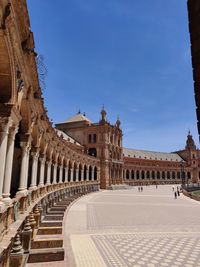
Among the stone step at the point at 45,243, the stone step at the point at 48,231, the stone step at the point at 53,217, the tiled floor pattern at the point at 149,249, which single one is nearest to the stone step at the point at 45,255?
the stone step at the point at 45,243

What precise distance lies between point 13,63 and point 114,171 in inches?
2432

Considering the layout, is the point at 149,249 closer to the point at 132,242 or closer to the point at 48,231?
the point at 132,242

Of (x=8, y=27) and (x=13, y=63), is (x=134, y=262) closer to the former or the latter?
(x=13, y=63)

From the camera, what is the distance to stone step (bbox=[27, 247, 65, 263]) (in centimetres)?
759

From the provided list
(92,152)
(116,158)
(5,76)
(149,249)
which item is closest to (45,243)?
(149,249)

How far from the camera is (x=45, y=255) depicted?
25.4 ft

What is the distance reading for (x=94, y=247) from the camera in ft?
34.9

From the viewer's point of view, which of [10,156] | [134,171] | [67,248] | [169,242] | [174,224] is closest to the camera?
[10,156]

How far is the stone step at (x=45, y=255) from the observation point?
299 inches

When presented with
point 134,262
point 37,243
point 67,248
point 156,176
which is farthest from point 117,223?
point 156,176

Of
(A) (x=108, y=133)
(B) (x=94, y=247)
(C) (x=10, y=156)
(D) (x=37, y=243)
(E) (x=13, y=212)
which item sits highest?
(A) (x=108, y=133)

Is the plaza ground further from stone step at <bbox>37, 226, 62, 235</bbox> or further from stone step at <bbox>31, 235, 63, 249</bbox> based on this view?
stone step at <bbox>37, 226, 62, 235</bbox>

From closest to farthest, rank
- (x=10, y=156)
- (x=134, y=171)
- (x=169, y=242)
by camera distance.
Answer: (x=10, y=156), (x=169, y=242), (x=134, y=171)

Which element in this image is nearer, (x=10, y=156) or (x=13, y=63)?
(x=13, y=63)
